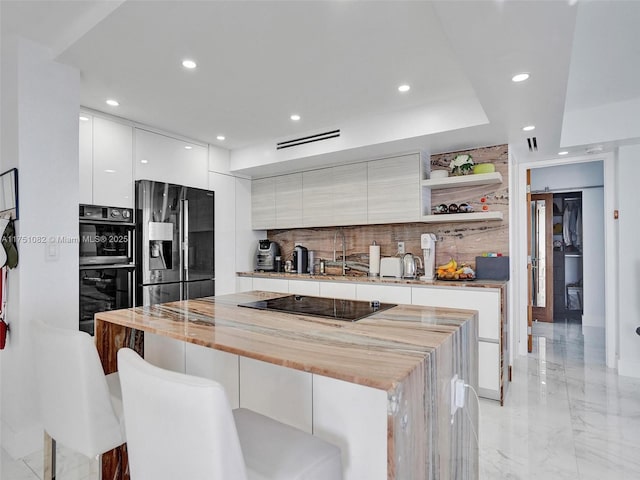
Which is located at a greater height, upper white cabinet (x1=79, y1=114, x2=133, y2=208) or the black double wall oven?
upper white cabinet (x1=79, y1=114, x2=133, y2=208)

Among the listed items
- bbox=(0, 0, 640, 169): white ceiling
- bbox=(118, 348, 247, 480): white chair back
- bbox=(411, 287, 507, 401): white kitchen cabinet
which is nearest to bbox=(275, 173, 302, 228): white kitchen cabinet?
bbox=(0, 0, 640, 169): white ceiling

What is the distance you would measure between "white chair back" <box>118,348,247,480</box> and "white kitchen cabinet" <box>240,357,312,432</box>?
57 centimetres

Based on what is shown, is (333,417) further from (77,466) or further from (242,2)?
(242,2)

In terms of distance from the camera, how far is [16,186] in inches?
83.0

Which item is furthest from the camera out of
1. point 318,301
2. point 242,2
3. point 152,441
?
point 318,301

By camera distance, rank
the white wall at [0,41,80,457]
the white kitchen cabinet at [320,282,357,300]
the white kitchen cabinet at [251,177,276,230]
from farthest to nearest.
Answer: the white kitchen cabinet at [251,177,276,230] → the white kitchen cabinet at [320,282,357,300] → the white wall at [0,41,80,457]

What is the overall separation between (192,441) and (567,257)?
22.0 ft

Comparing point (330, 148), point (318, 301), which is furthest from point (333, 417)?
point (330, 148)

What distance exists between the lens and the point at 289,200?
436 cm

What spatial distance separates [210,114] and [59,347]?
2.36 meters

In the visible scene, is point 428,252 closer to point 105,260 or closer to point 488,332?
point 488,332

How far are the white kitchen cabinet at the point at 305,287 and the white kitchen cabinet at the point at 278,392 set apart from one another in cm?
213

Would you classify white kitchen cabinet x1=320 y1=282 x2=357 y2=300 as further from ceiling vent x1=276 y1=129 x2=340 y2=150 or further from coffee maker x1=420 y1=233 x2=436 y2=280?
ceiling vent x1=276 y1=129 x2=340 y2=150

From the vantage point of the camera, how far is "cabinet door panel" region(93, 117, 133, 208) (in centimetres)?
302
